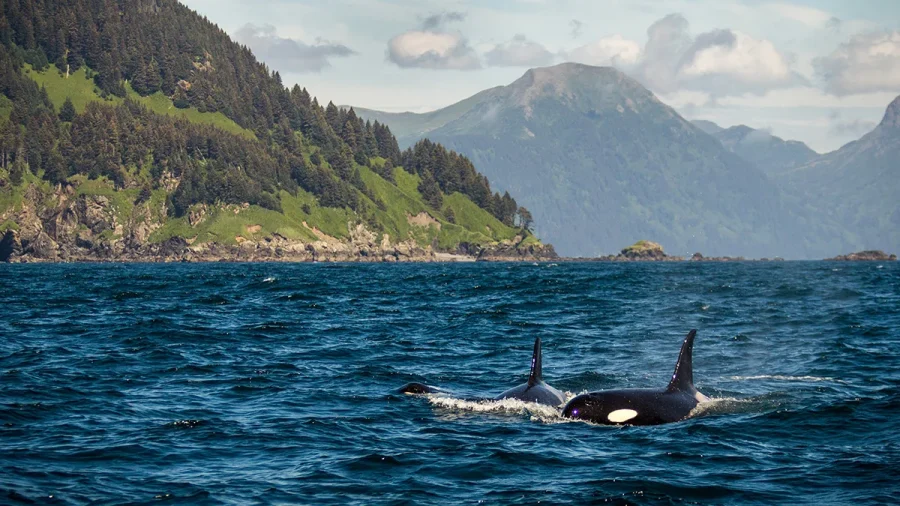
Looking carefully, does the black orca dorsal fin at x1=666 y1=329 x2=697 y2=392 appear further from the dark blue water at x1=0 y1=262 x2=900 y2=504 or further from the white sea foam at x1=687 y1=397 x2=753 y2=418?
the dark blue water at x1=0 y1=262 x2=900 y2=504

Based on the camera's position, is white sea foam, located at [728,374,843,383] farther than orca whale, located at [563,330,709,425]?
Yes

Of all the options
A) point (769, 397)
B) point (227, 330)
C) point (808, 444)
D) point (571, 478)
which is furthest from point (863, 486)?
point (227, 330)

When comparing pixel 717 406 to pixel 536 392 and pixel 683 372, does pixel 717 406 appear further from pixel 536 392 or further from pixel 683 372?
pixel 536 392

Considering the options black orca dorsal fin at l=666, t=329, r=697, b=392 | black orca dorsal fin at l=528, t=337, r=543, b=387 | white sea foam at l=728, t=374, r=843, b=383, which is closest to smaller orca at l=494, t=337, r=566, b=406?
black orca dorsal fin at l=528, t=337, r=543, b=387

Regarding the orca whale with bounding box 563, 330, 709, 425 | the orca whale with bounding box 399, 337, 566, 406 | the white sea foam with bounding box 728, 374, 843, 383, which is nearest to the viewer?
the orca whale with bounding box 563, 330, 709, 425

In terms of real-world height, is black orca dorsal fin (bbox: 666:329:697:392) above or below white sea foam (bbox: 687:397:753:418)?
above

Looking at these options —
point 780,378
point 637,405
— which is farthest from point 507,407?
point 780,378

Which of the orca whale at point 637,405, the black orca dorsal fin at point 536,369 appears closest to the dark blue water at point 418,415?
the orca whale at point 637,405

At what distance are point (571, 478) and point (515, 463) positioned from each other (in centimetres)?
184

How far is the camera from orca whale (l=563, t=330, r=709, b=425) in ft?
90.2

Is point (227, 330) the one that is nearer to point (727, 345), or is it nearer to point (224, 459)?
point (727, 345)

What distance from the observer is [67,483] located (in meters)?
20.1

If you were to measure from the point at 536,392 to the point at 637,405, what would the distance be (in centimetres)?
367

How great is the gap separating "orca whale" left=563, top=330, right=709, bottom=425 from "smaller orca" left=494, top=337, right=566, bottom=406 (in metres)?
1.60
